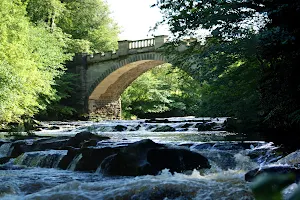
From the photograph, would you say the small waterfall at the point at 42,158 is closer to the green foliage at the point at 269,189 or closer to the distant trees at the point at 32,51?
the distant trees at the point at 32,51

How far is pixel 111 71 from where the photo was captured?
2936 cm

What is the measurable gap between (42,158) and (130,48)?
65.6 ft

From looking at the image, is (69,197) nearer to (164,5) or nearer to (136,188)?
(136,188)

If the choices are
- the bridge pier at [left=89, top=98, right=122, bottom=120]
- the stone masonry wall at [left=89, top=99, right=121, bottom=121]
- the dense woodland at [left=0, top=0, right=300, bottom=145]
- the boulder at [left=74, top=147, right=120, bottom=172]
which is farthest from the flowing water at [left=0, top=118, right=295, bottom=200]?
the stone masonry wall at [left=89, top=99, right=121, bottom=121]

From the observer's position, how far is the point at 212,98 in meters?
11.5

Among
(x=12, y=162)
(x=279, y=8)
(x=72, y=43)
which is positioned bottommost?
(x=12, y=162)

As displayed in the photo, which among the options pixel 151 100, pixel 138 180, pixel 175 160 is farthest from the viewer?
pixel 151 100

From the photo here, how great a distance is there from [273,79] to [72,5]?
2560 centimetres

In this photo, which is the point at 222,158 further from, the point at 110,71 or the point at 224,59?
the point at 110,71

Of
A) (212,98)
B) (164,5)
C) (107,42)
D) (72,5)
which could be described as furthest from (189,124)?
(107,42)

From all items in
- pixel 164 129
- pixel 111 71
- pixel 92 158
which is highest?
pixel 111 71

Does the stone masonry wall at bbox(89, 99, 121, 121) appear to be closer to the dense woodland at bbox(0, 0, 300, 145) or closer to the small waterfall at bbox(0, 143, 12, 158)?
the dense woodland at bbox(0, 0, 300, 145)

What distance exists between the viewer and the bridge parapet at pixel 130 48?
88.8ft

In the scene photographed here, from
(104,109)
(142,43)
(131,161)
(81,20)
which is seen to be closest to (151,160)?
(131,161)
